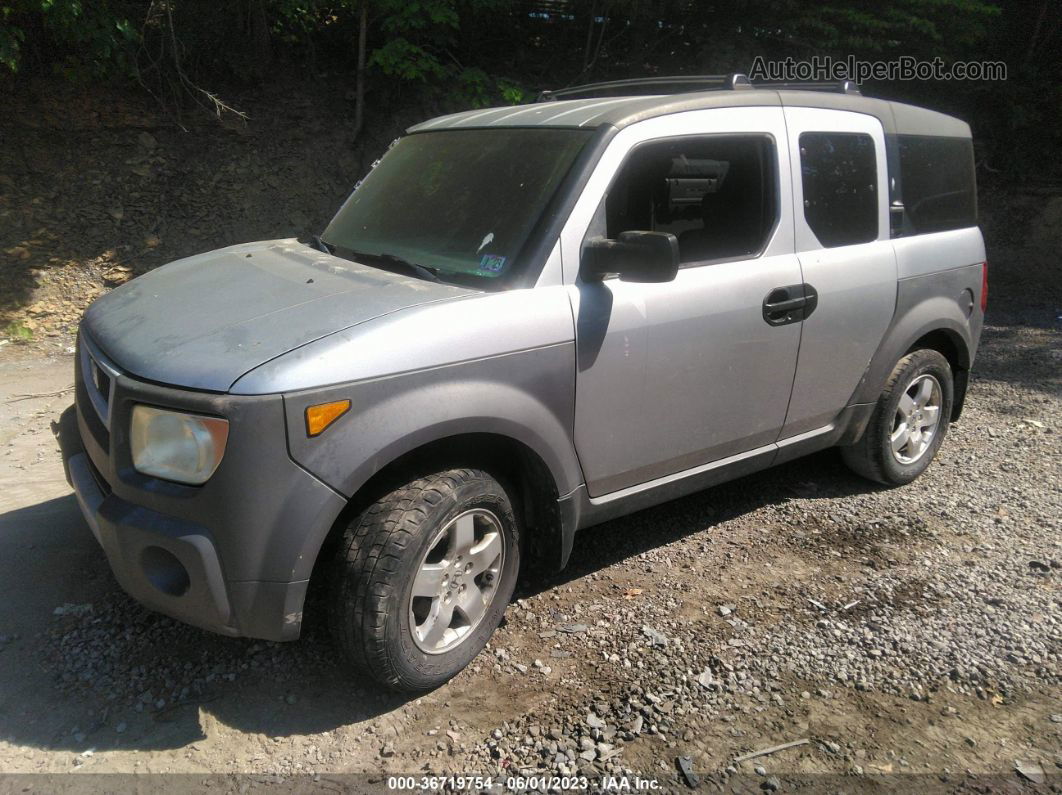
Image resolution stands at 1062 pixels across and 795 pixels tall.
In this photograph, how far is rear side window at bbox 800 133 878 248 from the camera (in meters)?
3.89

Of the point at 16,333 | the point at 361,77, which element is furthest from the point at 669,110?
the point at 361,77

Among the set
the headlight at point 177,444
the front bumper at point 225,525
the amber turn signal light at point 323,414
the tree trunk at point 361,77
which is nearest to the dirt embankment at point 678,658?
the front bumper at point 225,525

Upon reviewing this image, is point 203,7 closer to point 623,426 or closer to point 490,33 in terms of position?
point 490,33

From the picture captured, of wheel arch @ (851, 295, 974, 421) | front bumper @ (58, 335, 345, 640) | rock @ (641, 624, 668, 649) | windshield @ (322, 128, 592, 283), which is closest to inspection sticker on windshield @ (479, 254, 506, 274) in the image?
windshield @ (322, 128, 592, 283)

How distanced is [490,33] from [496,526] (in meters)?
8.51

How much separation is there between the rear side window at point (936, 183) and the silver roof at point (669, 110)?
9 cm

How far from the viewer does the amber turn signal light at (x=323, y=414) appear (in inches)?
98.7

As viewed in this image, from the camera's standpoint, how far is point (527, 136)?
3520 millimetres

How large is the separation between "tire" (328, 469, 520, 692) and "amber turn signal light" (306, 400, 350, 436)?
1.20ft

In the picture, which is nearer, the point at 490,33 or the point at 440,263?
the point at 440,263

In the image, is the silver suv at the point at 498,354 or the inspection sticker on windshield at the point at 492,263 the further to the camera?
the inspection sticker on windshield at the point at 492,263

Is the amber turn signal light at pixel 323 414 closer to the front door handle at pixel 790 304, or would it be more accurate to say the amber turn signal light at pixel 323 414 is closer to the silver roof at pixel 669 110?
the silver roof at pixel 669 110

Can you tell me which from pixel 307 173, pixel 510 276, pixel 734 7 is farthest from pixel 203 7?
pixel 510 276

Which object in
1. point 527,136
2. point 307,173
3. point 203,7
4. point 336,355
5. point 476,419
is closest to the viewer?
point 336,355
